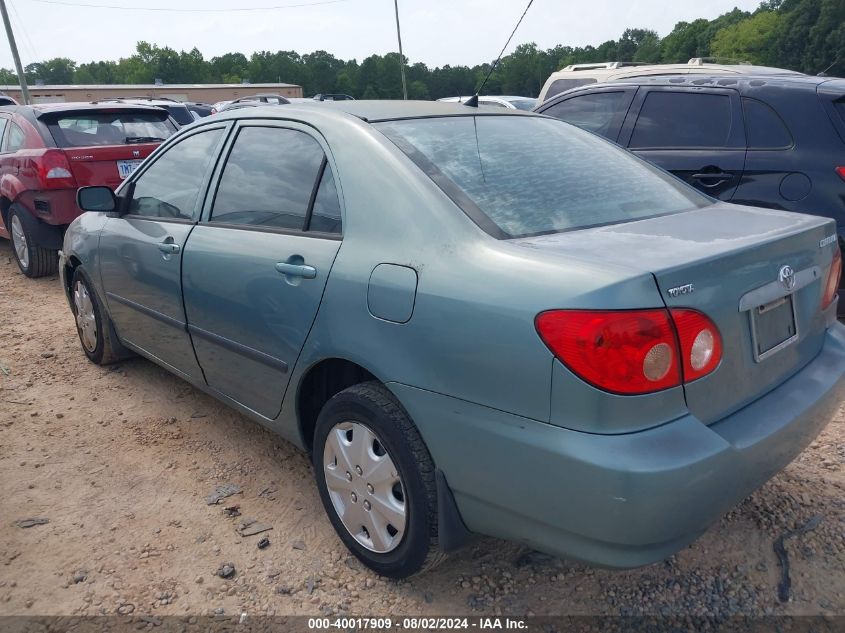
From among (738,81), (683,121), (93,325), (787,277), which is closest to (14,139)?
(93,325)

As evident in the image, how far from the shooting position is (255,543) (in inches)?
106

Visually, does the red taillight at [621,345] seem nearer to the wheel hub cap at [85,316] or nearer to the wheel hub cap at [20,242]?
the wheel hub cap at [85,316]

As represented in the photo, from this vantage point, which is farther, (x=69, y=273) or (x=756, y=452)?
(x=69, y=273)

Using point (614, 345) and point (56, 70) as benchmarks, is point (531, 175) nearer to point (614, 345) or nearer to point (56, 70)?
point (614, 345)

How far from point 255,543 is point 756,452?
1801mm

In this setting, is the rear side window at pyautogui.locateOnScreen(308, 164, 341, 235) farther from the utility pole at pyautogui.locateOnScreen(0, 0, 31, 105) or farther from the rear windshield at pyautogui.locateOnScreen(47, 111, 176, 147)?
the utility pole at pyautogui.locateOnScreen(0, 0, 31, 105)

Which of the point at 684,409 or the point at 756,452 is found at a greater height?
the point at 684,409

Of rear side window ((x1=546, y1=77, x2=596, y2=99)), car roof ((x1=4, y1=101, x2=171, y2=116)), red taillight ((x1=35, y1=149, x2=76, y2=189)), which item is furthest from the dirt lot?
rear side window ((x1=546, y1=77, x2=596, y2=99))

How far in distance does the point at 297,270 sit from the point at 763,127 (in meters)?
3.49

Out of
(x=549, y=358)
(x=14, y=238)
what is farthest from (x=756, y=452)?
(x=14, y=238)

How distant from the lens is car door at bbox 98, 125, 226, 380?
3254 mm

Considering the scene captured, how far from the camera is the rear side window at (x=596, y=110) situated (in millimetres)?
5441

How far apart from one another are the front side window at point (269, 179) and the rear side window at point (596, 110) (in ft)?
9.76

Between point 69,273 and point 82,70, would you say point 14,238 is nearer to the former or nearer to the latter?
point 69,273
